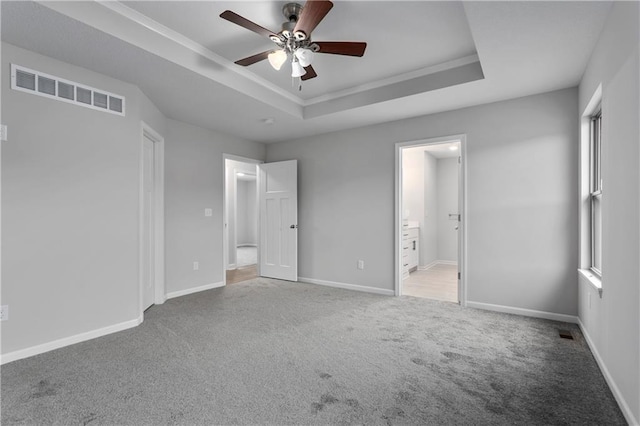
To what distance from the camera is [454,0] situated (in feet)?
7.34

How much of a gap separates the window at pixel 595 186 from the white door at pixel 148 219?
4.56m

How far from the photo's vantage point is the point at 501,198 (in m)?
3.65

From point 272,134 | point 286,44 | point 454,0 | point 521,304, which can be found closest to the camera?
point 454,0

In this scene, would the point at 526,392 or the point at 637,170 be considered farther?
the point at 526,392

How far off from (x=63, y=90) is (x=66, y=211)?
1.03 m

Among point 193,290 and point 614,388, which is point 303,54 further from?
point 193,290

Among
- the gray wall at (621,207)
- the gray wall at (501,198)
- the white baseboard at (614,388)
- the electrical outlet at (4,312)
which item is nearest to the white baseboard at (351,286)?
the gray wall at (501,198)

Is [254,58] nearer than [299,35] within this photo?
No

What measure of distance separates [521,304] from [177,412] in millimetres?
3476

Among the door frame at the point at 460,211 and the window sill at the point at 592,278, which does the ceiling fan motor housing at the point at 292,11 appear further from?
the window sill at the point at 592,278

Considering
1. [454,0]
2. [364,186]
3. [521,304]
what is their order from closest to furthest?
[454,0] → [521,304] → [364,186]

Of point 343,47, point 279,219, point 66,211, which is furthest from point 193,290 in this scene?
point 343,47

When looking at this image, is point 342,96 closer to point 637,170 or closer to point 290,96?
point 290,96

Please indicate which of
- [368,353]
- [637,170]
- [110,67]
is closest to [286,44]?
[110,67]
